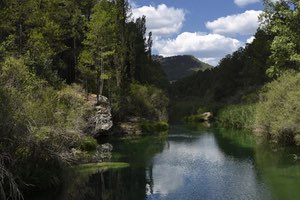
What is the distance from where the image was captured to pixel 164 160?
41.2 meters

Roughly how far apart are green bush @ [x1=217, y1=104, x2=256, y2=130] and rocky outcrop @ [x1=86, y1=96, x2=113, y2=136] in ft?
72.9

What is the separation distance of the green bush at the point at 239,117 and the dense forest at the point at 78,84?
18 cm

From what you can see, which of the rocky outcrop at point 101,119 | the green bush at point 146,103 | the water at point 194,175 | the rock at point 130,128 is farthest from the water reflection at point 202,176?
the green bush at point 146,103

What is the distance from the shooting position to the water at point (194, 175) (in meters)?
27.4

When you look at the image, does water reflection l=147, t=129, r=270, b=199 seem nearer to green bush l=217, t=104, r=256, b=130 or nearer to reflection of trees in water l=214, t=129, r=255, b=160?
reflection of trees in water l=214, t=129, r=255, b=160

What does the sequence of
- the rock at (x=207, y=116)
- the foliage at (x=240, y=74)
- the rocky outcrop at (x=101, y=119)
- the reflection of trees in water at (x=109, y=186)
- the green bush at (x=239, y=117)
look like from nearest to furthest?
the reflection of trees in water at (x=109, y=186), the rocky outcrop at (x=101, y=119), the green bush at (x=239, y=117), the foliage at (x=240, y=74), the rock at (x=207, y=116)

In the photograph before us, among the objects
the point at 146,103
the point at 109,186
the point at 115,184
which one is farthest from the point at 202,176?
the point at 146,103

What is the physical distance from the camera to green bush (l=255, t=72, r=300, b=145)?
4184cm

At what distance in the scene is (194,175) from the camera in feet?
110

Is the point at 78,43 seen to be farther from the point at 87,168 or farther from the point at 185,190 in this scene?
the point at 185,190

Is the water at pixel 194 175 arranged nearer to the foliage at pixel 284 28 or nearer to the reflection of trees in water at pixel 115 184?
the reflection of trees in water at pixel 115 184

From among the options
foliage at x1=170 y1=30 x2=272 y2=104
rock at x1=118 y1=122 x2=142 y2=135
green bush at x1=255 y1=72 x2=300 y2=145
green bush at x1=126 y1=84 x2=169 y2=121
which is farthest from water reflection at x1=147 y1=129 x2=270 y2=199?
foliage at x1=170 y1=30 x2=272 y2=104

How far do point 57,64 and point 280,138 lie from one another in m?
31.4

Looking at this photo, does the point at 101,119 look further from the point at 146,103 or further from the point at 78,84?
the point at 146,103
